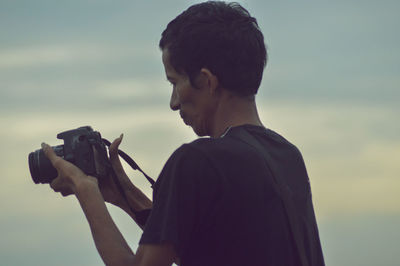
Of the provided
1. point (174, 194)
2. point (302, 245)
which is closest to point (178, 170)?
point (174, 194)

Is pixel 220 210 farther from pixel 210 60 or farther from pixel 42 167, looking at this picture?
pixel 42 167

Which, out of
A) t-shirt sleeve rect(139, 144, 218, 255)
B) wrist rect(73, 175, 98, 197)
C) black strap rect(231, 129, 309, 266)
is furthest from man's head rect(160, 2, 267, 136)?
wrist rect(73, 175, 98, 197)

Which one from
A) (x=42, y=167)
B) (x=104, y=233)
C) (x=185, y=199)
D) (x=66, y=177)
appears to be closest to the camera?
(x=185, y=199)

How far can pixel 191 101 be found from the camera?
149 inches

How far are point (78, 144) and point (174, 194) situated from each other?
1.61 metres

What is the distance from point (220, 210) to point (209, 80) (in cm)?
88

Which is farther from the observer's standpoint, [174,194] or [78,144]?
[78,144]

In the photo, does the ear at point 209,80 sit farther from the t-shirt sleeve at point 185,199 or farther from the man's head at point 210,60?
the t-shirt sleeve at point 185,199

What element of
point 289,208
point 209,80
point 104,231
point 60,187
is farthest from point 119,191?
point 289,208

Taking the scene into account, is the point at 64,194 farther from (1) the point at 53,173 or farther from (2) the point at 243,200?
(2) the point at 243,200

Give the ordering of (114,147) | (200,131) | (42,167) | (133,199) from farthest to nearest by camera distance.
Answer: (114,147)
(133,199)
(42,167)
(200,131)

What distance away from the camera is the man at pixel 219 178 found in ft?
10.4

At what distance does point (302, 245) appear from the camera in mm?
3324

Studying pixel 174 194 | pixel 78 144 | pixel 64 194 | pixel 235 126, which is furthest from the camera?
pixel 78 144
